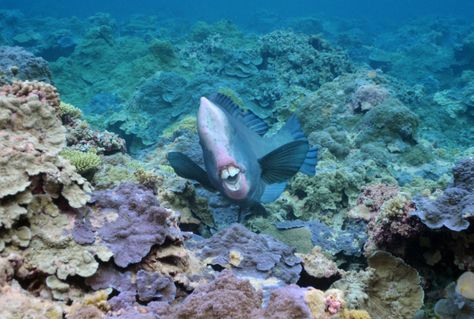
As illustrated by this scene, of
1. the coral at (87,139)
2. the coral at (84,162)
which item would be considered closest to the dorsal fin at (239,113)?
the coral at (84,162)

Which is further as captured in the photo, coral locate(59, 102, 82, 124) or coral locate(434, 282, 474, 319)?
coral locate(59, 102, 82, 124)

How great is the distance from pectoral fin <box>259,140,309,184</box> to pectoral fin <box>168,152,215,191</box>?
0.53 metres

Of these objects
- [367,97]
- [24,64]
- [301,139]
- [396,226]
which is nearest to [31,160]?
[396,226]

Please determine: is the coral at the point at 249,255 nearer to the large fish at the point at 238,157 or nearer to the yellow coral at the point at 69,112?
the large fish at the point at 238,157

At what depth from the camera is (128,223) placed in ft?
8.70

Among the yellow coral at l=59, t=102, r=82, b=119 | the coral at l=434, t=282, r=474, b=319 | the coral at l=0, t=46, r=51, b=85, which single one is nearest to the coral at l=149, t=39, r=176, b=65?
the coral at l=0, t=46, r=51, b=85

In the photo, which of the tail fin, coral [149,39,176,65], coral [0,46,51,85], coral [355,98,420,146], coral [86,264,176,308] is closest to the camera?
coral [86,264,176,308]

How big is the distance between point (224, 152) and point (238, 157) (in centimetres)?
17

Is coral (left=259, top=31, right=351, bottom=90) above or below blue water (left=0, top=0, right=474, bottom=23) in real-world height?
below

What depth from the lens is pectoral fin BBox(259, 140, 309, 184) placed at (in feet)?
11.6

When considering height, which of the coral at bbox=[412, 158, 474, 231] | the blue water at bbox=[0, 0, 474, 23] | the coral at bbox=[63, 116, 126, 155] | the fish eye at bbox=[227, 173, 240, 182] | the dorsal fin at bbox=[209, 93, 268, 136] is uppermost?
the blue water at bbox=[0, 0, 474, 23]

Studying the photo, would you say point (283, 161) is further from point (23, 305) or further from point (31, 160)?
point (23, 305)

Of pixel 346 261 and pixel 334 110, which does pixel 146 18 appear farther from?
A: pixel 346 261

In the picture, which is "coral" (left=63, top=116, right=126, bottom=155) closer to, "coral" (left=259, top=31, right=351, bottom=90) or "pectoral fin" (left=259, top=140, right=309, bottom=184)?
"pectoral fin" (left=259, top=140, right=309, bottom=184)
